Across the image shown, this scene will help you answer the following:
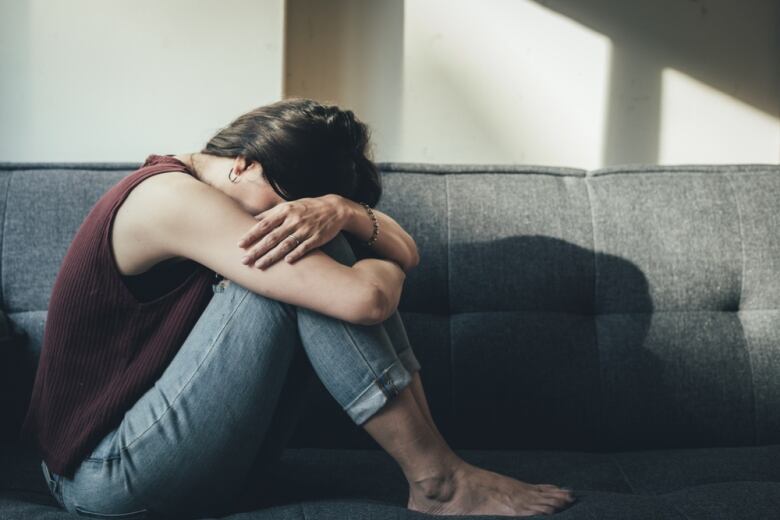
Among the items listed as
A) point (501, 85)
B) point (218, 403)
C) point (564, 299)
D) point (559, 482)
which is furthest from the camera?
point (501, 85)

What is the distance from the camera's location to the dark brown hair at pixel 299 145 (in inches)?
44.1

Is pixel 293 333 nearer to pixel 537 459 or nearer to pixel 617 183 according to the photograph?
pixel 537 459

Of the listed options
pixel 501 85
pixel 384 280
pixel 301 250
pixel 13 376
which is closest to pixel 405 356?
pixel 384 280

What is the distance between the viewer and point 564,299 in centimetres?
147

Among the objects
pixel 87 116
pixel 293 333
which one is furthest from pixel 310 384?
pixel 87 116

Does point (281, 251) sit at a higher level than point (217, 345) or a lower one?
higher

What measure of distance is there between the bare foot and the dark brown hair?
0.48 m

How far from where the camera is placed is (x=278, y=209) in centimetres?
109

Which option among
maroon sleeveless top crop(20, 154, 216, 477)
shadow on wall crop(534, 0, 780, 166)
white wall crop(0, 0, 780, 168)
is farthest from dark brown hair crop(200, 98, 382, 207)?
shadow on wall crop(534, 0, 780, 166)

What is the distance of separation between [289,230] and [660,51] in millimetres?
1300

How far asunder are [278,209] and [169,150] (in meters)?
0.73

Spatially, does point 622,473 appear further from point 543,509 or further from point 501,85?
point 501,85

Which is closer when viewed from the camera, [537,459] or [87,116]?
[537,459]

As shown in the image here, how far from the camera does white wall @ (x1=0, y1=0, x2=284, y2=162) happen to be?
5.50ft
